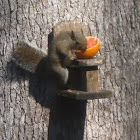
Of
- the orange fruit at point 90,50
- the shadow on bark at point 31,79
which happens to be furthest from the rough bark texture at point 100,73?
the orange fruit at point 90,50

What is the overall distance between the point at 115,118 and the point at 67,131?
36cm

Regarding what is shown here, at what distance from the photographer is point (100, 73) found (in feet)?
11.0

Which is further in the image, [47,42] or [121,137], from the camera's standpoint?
[121,137]

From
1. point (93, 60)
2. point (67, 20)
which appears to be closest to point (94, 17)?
point (67, 20)

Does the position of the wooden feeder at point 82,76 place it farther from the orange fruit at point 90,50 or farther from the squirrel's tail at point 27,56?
the squirrel's tail at point 27,56

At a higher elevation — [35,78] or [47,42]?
[47,42]

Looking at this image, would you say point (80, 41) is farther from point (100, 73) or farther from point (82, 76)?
point (100, 73)

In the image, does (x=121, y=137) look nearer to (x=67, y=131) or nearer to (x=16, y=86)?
(x=67, y=131)

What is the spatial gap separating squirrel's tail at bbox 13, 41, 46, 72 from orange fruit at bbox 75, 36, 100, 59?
0.27 m

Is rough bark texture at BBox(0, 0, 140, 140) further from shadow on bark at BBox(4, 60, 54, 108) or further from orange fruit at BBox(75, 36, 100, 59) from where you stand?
orange fruit at BBox(75, 36, 100, 59)

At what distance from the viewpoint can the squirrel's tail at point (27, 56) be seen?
319cm

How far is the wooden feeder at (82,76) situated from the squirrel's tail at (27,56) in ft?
0.56

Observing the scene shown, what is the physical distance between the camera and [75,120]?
3320 mm

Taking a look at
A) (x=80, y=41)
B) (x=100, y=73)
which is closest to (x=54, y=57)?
(x=80, y=41)
